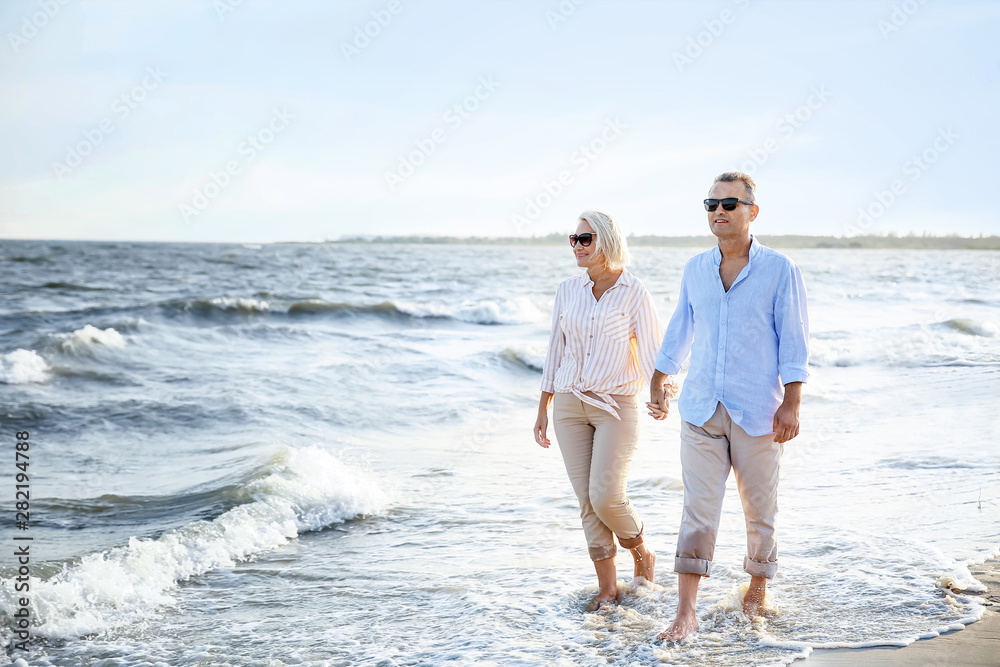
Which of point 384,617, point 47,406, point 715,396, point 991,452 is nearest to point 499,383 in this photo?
point 47,406

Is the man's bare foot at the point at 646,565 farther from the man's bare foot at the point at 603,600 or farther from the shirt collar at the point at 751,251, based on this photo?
the shirt collar at the point at 751,251

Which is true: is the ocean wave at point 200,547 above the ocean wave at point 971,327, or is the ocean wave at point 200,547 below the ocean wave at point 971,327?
below

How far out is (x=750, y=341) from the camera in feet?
11.8

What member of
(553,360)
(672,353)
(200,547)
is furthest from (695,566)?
(200,547)

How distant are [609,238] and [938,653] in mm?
2560

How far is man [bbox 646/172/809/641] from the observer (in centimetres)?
354

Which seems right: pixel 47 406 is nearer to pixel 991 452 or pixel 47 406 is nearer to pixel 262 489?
pixel 262 489

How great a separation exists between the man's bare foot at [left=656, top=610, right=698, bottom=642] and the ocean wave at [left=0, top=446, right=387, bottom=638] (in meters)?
3.19

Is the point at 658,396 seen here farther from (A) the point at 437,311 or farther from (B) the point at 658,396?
(A) the point at 437,311

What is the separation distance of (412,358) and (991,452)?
1088cm

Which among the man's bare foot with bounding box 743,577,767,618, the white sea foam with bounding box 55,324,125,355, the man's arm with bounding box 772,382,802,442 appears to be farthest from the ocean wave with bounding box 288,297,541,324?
the man's arm with bounding box 772,382,802,442

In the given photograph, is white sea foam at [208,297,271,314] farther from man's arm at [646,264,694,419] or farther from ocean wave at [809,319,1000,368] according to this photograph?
man's arm at [646,264,694,419]

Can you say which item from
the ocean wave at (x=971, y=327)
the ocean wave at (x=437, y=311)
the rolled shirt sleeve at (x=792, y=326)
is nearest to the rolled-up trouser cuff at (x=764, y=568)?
the rolled shirt sleeve at (x=792, y=326)

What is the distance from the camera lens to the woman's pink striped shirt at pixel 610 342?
423cm
